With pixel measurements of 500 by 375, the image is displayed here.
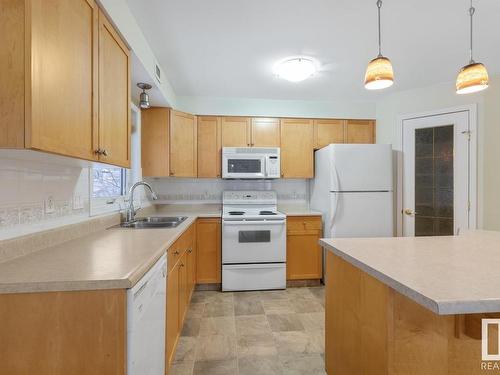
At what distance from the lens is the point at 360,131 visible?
3.79m

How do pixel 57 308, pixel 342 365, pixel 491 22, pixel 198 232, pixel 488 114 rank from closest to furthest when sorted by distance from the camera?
1. pixel 57 308
2. pixel 342 365
3. pixel 491 22
4. pixel 488 114
5. pixel 198 232

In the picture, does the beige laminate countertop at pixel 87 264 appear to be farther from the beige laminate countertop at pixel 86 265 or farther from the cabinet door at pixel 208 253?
the cabinet door at pixel 208 253

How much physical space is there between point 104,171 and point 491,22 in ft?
10.9

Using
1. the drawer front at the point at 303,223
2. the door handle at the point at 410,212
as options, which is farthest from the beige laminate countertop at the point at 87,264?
the door handle at the point at 410,212

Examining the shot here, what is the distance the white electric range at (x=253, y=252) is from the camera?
3143mm

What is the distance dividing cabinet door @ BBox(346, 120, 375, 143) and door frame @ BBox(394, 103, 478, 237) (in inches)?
15.1

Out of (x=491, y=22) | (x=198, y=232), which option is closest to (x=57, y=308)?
(x=198, y=232)

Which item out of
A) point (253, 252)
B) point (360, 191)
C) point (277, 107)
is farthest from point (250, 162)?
point (360, 191)

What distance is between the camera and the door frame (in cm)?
289

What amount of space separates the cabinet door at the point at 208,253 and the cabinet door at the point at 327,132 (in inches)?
72.9

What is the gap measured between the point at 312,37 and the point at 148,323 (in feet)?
7.55

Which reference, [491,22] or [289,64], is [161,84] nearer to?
[289,64]

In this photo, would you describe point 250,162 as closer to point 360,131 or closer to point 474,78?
point 360,131

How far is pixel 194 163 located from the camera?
342 centimetres
